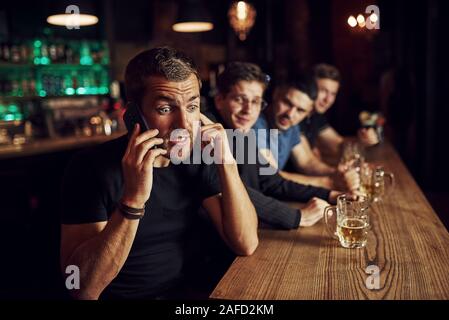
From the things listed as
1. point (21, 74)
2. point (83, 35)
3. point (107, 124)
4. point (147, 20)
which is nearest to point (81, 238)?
point (107, 124)

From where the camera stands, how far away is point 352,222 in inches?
62.9

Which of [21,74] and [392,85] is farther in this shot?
[392,85]

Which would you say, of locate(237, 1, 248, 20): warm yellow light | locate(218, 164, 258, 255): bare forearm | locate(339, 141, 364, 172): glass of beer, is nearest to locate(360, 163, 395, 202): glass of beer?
locate(339, 141, 364, 172): glass of beer

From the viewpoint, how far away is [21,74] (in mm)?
5359

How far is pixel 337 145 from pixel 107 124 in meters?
2.45

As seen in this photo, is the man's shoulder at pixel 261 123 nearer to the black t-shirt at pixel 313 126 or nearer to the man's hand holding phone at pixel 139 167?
the black t-shirt at pixel 313 126

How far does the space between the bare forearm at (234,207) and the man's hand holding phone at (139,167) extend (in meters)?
0.32

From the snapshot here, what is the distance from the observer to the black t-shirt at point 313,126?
13.3 ft

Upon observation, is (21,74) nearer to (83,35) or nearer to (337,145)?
(83,35)

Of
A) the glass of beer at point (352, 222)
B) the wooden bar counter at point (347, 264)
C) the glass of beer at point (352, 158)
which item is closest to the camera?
the wooden bar counter at point (347, 264)

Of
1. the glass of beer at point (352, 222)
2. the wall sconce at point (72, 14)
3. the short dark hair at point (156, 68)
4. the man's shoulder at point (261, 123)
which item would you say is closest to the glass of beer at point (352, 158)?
the man's shoulder at point (261, 123)

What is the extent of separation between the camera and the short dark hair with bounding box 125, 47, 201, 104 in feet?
5.26

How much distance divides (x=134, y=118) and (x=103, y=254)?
45 centimetres

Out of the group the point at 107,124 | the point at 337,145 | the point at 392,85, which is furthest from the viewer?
the point at 392,85
